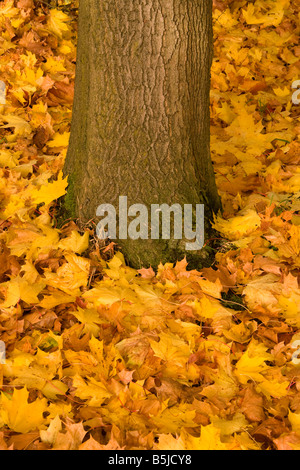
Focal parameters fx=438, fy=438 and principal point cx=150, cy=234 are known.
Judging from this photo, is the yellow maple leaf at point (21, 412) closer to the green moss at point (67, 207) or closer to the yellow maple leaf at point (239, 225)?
the green moss at point (67, 207)

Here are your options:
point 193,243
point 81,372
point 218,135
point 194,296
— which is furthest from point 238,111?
point 81,372

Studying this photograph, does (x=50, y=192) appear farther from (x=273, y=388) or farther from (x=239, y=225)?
(x=273, y=388)

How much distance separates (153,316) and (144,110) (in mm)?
1009

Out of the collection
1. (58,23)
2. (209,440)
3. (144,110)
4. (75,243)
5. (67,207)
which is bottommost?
(209,440)

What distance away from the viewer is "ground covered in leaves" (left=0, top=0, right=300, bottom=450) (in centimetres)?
169

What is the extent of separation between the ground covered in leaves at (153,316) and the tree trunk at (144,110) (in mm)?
206

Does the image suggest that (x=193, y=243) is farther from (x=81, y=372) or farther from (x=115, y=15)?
(x=115, y=15)

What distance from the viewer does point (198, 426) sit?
1701 mm

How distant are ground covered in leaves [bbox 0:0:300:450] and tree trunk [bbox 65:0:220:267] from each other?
0.21 metres

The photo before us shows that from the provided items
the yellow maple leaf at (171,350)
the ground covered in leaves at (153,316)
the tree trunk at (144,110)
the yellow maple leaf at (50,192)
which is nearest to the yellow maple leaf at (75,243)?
the ground covered in leaves at (153,316)

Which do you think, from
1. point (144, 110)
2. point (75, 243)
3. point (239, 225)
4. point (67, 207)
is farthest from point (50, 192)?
point (239, 225)

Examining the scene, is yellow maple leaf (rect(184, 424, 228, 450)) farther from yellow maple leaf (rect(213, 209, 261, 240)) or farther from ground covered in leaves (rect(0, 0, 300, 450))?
yellow maple leaf (rect(213, 209, 261, 240))

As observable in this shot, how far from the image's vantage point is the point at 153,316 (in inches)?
80.7
